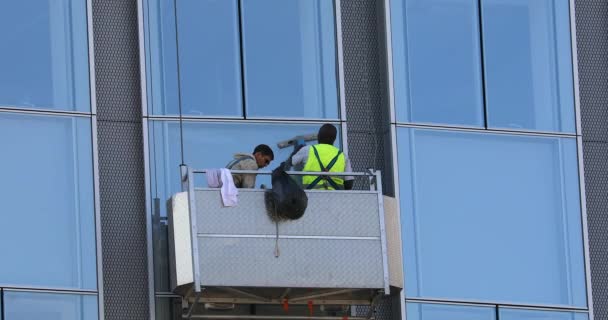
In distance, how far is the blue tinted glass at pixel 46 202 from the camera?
27.0 metres

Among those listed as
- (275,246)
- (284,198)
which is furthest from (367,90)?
(275,246)

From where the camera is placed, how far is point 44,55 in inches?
1092

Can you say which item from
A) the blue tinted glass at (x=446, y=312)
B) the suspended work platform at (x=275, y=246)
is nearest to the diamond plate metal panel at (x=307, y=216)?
the suspended work platform at (x=275, y=246)

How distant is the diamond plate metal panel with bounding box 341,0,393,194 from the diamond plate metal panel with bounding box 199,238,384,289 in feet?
7.62

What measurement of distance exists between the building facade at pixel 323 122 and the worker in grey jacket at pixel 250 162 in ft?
3.97

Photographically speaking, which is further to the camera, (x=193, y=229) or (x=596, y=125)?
(x=596, y=125)

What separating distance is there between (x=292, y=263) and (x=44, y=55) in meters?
4.21

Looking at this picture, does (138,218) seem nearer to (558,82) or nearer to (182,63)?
(182,63)

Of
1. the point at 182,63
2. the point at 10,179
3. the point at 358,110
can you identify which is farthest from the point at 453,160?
the point at 10,179

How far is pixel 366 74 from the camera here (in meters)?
29.0

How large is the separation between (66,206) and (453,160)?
16.2 feet

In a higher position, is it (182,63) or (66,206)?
(182,63)

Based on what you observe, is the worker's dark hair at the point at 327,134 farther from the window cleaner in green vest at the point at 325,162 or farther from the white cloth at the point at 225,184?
the white cloth at the point at 225,184

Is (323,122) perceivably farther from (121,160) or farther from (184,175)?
(184,175)
